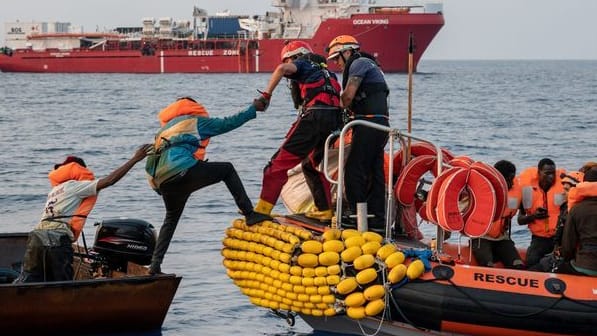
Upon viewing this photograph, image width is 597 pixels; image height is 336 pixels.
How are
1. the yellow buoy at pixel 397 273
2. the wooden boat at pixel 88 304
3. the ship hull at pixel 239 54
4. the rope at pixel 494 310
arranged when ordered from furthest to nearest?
the ship hull at pixel 239 54 → the wooden boat at pixel 88 304 → the yellow buoy at pixel 397 273 → the rope at pixel 494 310

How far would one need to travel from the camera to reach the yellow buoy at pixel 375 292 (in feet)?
30.8

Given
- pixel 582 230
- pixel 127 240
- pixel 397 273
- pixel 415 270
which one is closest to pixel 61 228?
pixel 127 240

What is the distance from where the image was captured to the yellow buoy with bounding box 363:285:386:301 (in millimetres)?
9383

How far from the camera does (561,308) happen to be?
907 centimetres

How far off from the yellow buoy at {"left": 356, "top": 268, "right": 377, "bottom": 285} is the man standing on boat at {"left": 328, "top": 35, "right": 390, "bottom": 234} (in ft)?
3.28

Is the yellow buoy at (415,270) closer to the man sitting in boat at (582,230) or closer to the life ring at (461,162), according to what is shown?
the life ring at (461,162)

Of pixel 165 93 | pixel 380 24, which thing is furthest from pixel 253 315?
pixel 380 24

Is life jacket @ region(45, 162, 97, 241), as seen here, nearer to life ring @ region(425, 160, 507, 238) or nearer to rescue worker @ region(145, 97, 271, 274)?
rescue worker @ region(145, 97, 271, 274)

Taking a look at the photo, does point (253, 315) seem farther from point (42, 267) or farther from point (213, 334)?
point (42, 267)

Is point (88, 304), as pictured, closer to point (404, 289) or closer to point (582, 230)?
point (404, 289)

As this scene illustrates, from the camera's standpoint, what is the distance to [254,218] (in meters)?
10.3

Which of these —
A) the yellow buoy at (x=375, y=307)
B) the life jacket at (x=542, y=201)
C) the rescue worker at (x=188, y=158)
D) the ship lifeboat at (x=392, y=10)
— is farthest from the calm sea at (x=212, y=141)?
the ship lifeboat at (x=392, y=10)

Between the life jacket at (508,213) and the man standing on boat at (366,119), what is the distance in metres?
0.92

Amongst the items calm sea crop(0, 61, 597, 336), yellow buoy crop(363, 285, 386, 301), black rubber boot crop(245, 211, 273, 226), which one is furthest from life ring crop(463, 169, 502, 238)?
calm sea crop(0, 61, 597, 336)
